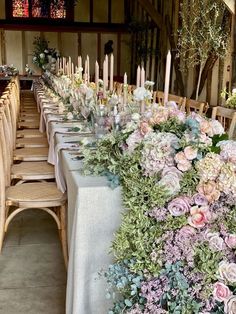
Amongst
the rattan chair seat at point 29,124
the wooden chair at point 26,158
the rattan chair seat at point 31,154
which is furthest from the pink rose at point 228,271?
the rattan chair seat at point 29,124

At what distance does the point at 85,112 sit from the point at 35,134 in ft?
4.88

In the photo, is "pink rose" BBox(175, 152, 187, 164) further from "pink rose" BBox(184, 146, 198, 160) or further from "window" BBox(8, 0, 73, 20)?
"window" BBox(8, 0, 73, 20)

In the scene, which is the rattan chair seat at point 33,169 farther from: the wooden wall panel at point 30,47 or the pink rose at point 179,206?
the wooden wall panel at point 30,47

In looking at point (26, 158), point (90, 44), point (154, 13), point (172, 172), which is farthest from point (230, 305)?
point (90, 44)

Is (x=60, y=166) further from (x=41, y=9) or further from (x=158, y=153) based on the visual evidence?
(x=41, y=9)

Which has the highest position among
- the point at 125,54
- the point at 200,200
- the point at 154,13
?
the point at 154,13

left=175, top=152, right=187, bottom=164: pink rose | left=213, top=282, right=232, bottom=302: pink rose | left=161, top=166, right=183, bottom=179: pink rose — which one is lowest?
left=213, top=282, right=232, bottom=302: pink rose

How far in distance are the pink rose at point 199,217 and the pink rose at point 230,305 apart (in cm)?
25

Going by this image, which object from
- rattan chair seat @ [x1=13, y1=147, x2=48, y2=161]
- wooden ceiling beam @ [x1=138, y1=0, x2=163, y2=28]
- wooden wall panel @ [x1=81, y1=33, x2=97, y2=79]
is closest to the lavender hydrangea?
rattan chair seat @ [x1=13, y1=147, x2=48, y2=161]

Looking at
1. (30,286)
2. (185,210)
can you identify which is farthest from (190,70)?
(185,210)

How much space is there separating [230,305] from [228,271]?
4.0 inches

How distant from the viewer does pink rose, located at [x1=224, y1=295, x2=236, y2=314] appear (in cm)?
129

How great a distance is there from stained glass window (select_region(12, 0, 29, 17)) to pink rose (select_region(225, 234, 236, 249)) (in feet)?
45.2

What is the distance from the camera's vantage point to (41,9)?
13.9m
